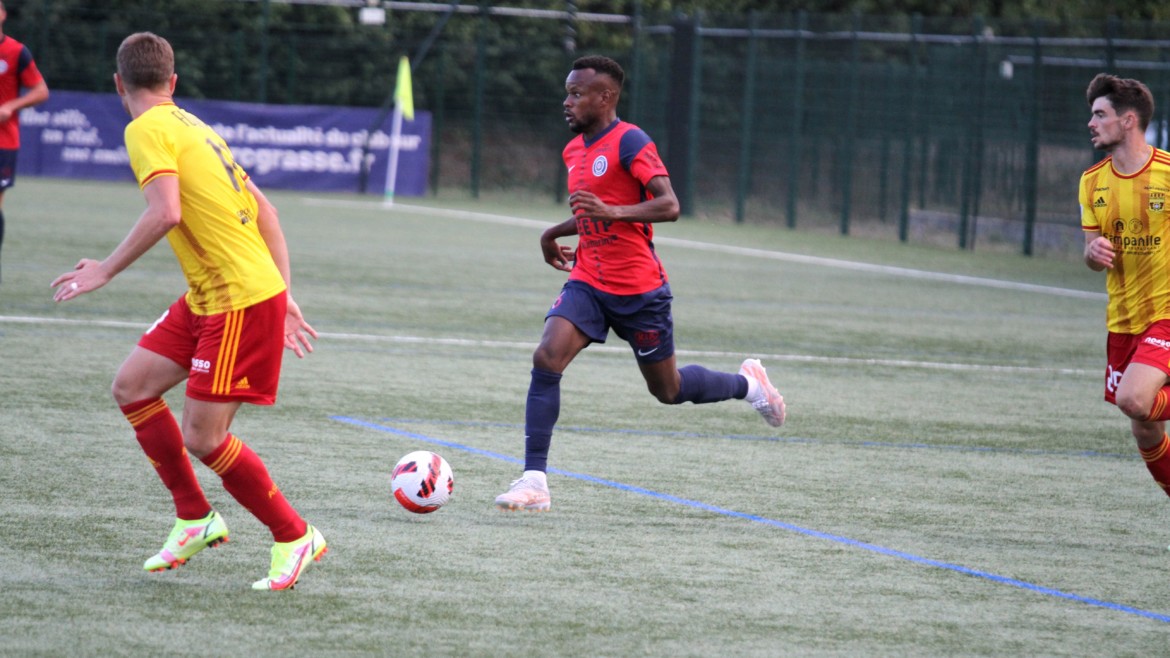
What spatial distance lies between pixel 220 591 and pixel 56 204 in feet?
63.2

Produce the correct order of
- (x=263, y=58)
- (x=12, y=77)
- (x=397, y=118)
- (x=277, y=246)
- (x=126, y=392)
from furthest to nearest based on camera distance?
(x=263, y=58)
(x=397, y=118)
(x=12, y=77)
(x=277, y=246)
(x=126, y=392)

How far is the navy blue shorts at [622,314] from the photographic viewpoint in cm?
688

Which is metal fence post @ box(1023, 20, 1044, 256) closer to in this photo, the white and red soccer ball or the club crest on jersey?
the club crest on jersey

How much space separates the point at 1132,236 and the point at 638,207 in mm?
2080

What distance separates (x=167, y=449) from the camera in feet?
17.4

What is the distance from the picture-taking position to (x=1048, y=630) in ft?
16.6

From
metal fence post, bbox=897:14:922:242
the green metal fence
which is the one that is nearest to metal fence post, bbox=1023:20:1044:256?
the green metal fence

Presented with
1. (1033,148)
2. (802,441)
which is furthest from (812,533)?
(1033,148)

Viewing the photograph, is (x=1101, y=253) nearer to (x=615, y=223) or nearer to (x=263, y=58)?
(x=615, y=223)

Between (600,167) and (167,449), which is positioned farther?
(600,167)

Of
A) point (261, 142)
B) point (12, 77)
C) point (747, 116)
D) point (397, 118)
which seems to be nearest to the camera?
point (12, 77)

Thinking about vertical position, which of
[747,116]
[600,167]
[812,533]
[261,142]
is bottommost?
[261,142]

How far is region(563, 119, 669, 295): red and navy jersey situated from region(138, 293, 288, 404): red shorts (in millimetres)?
1951

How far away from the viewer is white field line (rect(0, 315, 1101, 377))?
11.5 meters
